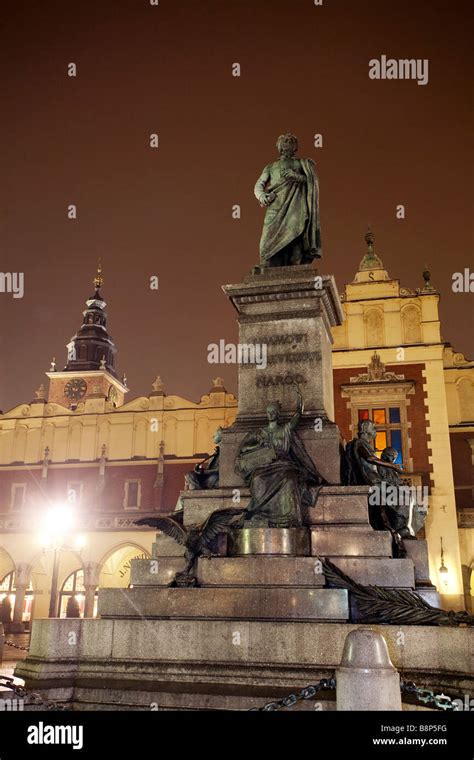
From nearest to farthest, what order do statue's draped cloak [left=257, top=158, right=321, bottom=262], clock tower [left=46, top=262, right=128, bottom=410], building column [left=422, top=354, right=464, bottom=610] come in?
statue's draped cloak [left=257, top=158, right=321, bottom=262] < building column [left=422, top=354, right=464, bottom=610] < clock tower [left=46, top=262, right=128, bottom=410]

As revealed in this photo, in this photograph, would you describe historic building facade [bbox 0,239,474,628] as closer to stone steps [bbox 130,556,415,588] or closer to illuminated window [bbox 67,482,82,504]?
illuminated window [bbox 67,482,82,504]

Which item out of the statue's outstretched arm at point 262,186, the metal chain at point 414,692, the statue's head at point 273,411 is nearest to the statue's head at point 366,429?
the statue's head at point 273,411

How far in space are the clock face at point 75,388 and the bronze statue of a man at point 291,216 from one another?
5208cm

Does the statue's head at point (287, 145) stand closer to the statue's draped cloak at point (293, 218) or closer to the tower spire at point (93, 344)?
the statue's draped cloak at point (293, 218)

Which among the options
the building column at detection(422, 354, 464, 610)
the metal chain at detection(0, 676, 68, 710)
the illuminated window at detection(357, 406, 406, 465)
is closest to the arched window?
the illuminated window at detection(357, 406, 406, 465)

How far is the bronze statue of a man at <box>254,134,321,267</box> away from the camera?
9531 mm

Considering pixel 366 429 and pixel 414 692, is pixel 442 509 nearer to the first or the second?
pixel 366 429

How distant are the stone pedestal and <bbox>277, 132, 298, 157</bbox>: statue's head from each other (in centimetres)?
187

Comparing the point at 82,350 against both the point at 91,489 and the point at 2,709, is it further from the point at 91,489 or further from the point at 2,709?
the point at 2,709

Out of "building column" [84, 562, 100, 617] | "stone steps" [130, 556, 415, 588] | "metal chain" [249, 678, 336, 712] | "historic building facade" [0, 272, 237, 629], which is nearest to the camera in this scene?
"metal chain" [249, 678, 336, 712]

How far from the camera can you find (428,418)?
79.2ft

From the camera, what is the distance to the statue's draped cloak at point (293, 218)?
375 inches

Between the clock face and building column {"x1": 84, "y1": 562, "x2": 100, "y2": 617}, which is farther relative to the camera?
the clock face

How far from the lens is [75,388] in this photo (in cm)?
6031
